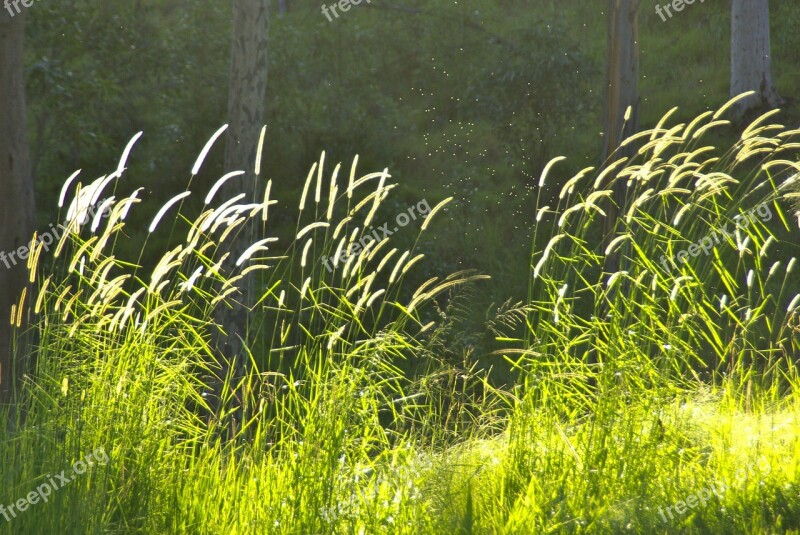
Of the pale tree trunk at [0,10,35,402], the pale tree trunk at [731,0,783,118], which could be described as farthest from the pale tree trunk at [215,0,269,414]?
the pale tree trunk at [731,0,783,118]

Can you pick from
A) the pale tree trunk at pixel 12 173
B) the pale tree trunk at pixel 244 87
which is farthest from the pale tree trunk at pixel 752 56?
the pale tree trunk at pixel 12 173

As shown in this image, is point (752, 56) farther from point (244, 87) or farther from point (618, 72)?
point (244, 87)

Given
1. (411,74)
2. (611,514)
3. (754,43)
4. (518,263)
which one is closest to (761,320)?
(518,263)

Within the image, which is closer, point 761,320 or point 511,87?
point 761,320

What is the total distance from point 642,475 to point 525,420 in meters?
0.55

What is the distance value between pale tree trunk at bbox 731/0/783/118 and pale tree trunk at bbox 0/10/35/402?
39.9ft

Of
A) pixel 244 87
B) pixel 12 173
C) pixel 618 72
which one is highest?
pixel 244 87

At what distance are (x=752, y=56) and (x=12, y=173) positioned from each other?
41.7 ft

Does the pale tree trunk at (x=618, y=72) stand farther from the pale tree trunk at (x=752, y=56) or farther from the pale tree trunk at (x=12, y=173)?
the pale tree trunk at (x=752, y=56)

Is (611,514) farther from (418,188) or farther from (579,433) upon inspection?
(418,188)

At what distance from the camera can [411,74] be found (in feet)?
61.4

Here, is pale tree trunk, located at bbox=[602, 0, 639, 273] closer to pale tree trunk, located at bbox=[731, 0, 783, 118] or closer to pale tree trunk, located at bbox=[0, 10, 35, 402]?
pale tree trunk, located at bbox=[0, 10, 35, 402]

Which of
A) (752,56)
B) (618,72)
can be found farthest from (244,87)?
(752,56)

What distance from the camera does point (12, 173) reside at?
789 cm
